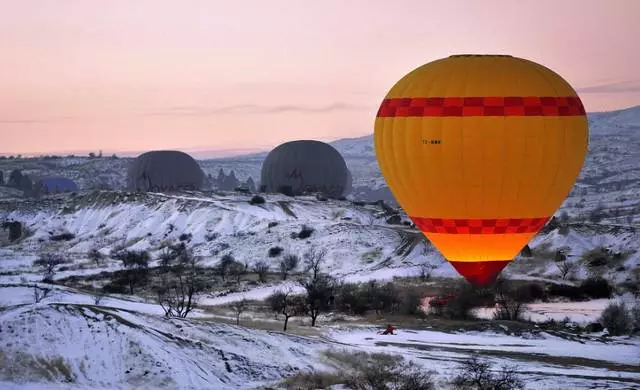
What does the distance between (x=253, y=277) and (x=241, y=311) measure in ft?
61.2

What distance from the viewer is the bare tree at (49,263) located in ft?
249

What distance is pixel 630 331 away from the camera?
51312 millimetres

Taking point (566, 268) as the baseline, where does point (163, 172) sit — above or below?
above

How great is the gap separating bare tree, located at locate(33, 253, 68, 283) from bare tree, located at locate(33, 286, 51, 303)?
37.5 ft

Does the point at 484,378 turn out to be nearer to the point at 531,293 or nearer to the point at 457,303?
the point at 457,303

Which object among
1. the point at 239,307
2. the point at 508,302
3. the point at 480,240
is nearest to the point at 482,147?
the point at 480,240

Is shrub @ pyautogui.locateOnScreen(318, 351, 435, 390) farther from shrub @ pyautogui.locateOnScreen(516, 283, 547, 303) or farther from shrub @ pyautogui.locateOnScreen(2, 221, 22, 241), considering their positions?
shrub @ pyautogui.locateOnScreen(2, 221, 22, 241)

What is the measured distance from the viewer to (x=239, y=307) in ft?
192

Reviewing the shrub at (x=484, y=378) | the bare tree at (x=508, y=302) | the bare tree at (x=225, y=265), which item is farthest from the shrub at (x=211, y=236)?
the shrub at (x=484, y=378)

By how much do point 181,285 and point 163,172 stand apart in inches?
2254

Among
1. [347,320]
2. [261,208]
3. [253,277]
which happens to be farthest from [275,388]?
[261,208]

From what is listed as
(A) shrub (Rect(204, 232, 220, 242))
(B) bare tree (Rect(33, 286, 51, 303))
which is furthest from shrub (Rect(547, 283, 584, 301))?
(A) shrub (Rect(204, 232, 220, 242))

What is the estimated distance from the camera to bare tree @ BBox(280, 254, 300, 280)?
79375 mm

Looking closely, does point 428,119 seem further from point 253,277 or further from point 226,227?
point 226,227
